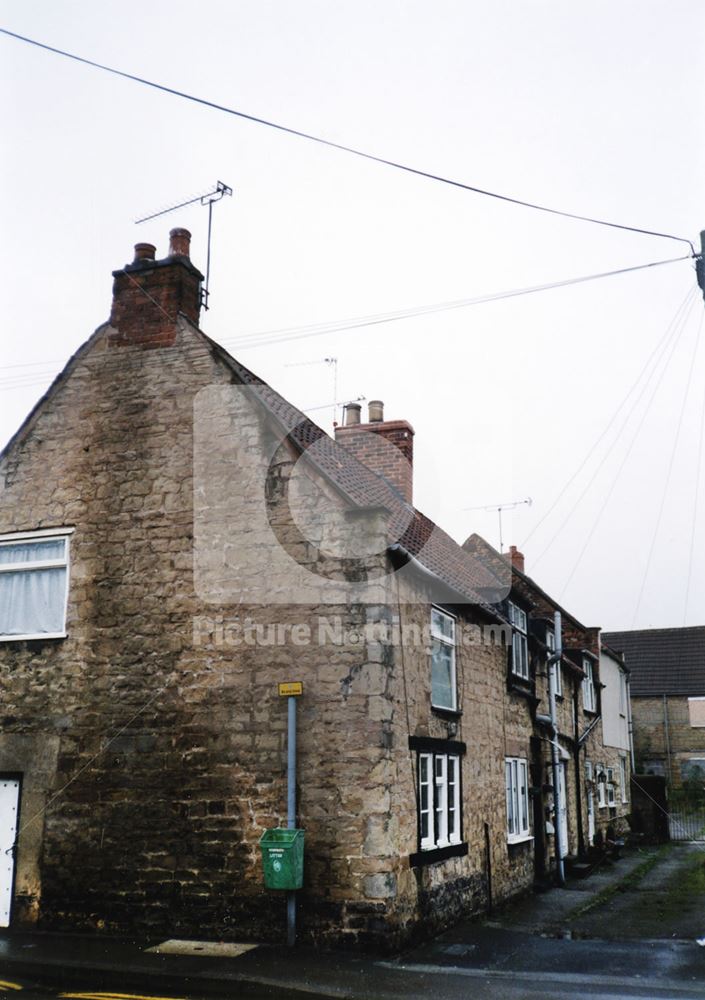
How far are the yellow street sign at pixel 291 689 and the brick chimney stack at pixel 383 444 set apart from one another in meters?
7.33

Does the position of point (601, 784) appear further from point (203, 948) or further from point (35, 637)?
point (35, 637)

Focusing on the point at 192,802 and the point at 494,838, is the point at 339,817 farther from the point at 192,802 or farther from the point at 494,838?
the point at 494,838

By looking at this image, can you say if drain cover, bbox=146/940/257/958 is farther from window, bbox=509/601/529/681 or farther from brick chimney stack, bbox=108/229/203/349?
window, bbox=509/601/529/681

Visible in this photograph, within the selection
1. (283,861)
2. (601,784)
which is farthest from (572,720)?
(283,861)

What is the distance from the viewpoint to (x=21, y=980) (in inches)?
387

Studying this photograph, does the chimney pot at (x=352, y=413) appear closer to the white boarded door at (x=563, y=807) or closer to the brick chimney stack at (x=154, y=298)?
the brick chimney stack at (x=154, y=298)

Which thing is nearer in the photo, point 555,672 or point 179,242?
point 179,242

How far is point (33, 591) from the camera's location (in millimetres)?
14164

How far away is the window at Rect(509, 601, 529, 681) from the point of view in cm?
1925

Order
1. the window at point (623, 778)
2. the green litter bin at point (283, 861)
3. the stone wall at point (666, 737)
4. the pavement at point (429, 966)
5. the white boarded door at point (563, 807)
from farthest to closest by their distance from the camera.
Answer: the stone wall at point (666, 737)
the window at point (623, 778)
the white boarded door at point (563, 807)
the green litter bin at point (283, 861)
the pavement at point (429, 966)

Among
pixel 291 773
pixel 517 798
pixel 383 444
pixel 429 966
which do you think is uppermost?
pixel 383 444

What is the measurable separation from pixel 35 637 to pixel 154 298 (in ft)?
17.9

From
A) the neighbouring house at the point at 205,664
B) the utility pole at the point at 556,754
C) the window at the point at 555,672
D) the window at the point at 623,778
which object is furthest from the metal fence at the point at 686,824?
the neighbouring house at the point at 205,664

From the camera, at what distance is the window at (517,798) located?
1759cm
